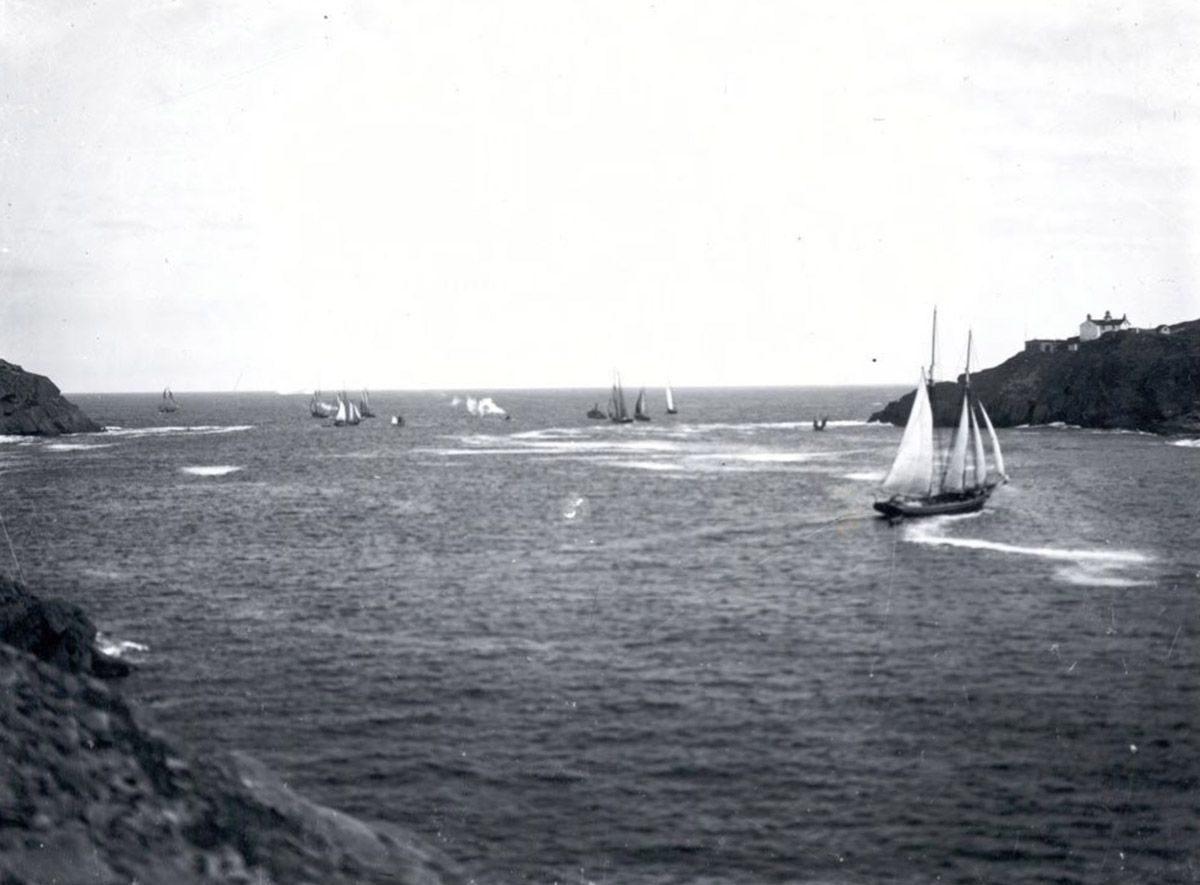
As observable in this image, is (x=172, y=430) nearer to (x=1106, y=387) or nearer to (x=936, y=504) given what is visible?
(x=936, y=504)

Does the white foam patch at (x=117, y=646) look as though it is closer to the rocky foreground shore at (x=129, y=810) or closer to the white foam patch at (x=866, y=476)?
the rocky foreground shore at (x=129, y=810)

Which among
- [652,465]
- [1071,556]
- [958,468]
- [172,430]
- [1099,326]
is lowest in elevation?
[1071,556]

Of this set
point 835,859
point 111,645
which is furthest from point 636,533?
point 835,859

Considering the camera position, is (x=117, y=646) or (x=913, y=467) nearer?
(x=117, y=646)

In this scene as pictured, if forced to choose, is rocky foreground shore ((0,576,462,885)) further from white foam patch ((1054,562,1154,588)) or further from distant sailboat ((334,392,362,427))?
distant sailboat ((334,392,362,427))

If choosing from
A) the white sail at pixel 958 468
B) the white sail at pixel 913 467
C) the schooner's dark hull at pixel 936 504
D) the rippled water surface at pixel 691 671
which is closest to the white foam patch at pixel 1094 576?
the rippled water surface at pixel 691 671

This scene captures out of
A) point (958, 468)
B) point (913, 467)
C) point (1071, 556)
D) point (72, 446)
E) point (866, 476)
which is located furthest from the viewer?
point (72, 446)

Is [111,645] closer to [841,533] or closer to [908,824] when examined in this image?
[908,824]

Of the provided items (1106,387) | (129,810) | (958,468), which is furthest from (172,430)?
(129,810)
